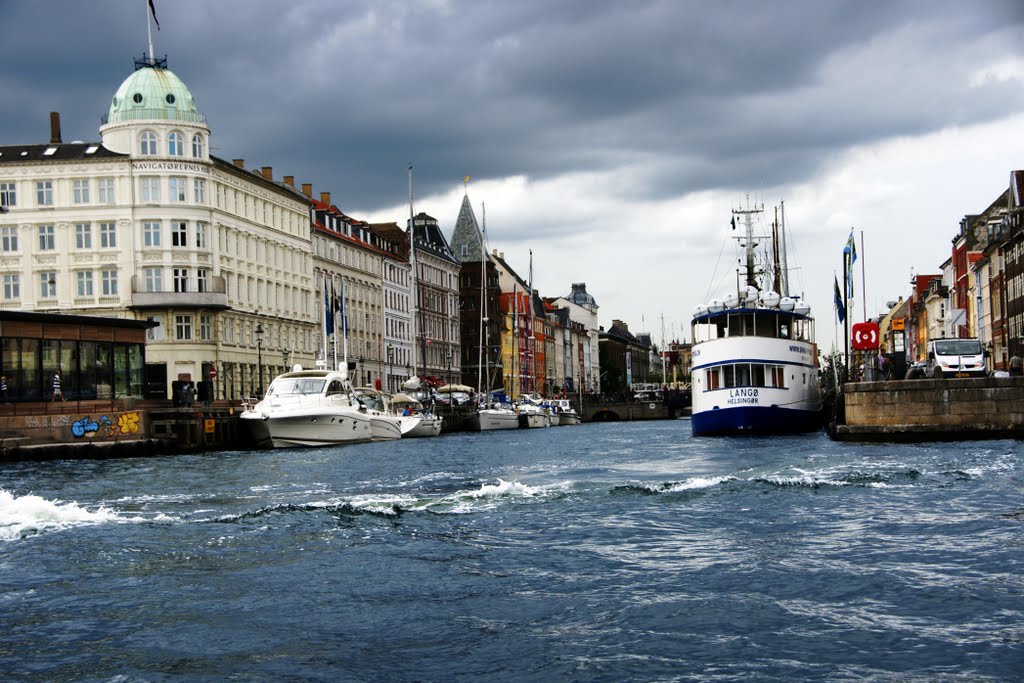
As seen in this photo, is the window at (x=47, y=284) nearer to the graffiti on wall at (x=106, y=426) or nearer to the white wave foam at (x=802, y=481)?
the graffiti on wall at (x=106, y=426)

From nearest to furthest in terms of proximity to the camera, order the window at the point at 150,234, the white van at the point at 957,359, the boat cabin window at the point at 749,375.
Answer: the white van at the point at 957,359 < the boat cabin window at the point at 749,375 < the window at the point at 150,234

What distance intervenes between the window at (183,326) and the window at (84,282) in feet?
21.3

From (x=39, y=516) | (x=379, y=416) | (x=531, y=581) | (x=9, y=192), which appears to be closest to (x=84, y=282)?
(x=9, y=192)

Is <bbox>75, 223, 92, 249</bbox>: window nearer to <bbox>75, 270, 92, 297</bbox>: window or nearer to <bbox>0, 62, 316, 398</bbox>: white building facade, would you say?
<bbox>0, 62, 316, 398</bbox>: white building facade

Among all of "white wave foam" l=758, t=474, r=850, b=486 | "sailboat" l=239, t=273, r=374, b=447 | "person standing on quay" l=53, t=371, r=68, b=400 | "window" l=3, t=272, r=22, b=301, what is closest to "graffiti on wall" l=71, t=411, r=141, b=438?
"person standing on quay" l=53, t=371, r=68, b=400

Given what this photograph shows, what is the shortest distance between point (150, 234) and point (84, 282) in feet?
19.0

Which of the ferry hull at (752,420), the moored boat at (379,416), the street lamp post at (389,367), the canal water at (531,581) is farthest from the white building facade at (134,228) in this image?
the canal water at (531,581)

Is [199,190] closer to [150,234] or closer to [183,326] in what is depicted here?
[150,234]

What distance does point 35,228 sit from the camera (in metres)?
96.8

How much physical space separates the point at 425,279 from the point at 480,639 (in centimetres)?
13990

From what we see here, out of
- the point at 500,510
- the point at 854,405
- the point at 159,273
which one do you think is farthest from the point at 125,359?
the point at 500,510

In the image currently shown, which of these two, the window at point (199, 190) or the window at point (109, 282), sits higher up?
the window at point (199, 190)

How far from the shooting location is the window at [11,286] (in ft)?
316

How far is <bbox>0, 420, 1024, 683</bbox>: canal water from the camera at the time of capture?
14.1 m
